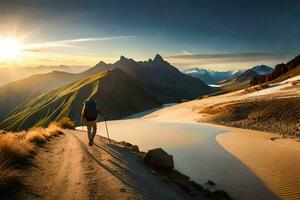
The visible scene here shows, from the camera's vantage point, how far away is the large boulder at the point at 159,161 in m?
18.8

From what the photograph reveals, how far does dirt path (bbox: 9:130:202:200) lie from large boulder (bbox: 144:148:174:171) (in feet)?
1.99

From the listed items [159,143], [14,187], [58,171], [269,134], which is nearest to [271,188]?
[58,171]

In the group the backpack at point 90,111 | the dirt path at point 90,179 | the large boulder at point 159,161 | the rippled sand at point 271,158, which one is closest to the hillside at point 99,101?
the rippled sand at point 271,158

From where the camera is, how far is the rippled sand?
18.5m

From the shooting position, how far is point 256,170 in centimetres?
2228

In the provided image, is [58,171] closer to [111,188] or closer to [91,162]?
[91,162]

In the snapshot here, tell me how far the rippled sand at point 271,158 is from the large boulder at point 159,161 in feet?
19.0

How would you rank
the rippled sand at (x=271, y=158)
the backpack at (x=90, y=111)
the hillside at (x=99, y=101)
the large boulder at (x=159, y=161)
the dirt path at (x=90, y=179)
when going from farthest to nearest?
1. the hillside at (x=99, y=101)
2. the backpack at (x=90, y=111)
3. the large boulder at (x=159, y=161)
4. the rippled sand at (x=271, y=158)
5. the dirt path at (x=90, y=179)

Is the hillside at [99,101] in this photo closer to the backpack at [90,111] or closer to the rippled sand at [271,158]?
the rippled sand at [271,158]

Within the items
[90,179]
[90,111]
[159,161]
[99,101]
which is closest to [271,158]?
[159,161]

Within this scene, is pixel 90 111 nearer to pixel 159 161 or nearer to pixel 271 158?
pixel 159 161

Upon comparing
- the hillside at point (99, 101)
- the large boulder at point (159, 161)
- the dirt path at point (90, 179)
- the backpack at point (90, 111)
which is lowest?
the hillside at point (99, 101)

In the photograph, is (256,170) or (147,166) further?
(256,170)

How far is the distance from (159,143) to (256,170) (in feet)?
45.3
